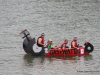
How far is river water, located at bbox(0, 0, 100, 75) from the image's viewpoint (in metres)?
19.4

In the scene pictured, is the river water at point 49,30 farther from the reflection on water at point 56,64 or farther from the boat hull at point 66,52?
the boat hull at point 66,52

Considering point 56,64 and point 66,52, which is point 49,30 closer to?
point 66,52

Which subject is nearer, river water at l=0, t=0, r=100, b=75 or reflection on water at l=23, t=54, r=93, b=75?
reflection on water at l=23, t=54, r=93, b=75

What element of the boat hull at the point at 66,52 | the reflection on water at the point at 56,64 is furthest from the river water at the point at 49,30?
the boat hull at the point at 66,52

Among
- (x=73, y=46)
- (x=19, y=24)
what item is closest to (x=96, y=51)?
(x=73, y=46)

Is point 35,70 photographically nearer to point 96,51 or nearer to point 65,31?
point 96,51

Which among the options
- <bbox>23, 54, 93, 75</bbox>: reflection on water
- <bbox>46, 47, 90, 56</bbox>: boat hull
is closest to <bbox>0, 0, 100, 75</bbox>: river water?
<bbox>23, 54, 93, 75</bbox>: reflection on water

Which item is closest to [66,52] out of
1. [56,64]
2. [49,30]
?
[56,64]

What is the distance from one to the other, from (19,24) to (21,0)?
16.0 meters

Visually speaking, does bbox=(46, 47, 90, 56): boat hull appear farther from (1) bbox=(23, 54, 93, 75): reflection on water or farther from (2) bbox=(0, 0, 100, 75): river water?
(2) bbox=(0, 0, 100, 75): river water

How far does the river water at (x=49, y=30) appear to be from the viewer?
19.4 meters

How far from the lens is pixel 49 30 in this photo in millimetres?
32250

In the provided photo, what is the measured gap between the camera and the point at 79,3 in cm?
4816

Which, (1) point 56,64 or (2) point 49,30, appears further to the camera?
→ (2) point 49,30
